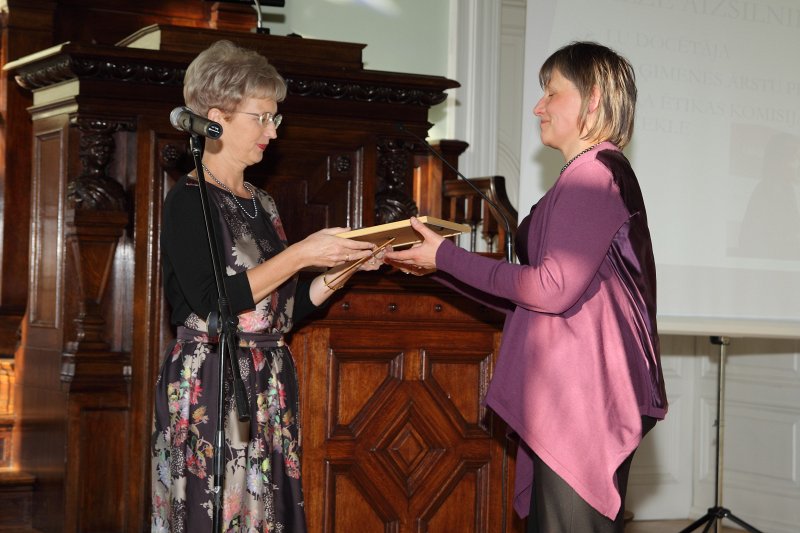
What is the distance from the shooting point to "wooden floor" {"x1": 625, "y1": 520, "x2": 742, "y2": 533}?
16.6 feet

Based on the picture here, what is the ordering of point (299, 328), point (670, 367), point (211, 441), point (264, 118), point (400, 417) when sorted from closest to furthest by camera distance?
point (211, 441) < point (264, 118) < point (299, 328) < point (400, 417) < point (670, 367)

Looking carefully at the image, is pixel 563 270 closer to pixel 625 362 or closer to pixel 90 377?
pixel 625 362

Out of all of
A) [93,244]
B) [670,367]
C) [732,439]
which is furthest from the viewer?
[670,367]

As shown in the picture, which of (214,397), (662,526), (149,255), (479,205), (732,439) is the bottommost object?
(662,526)

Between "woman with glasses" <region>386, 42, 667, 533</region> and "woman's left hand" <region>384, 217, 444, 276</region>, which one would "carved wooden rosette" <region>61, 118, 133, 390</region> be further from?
"woman with glasses" <region>386, 42, 667, 533</region>

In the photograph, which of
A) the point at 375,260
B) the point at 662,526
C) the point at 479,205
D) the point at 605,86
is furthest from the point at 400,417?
the point at 662,526

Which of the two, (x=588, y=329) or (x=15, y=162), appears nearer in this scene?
(x=588, y=329)

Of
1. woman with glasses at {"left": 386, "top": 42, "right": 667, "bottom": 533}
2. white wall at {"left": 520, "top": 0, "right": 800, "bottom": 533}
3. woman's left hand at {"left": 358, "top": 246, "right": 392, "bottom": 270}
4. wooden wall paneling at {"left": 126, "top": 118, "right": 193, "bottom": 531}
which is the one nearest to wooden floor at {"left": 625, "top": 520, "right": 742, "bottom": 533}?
white wall at {"left": 520, "top": 0, "right": 800, "bottom": 533}

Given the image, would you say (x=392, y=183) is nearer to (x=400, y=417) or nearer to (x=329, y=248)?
(x=400, y=417)

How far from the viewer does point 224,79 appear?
260 cm

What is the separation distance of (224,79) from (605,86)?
94 centimetres

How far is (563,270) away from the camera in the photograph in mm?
2186

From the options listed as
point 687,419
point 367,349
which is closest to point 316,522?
point 367,349

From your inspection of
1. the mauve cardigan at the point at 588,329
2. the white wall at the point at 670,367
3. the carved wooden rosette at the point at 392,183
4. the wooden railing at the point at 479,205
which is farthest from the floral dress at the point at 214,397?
the white wall at the point at 670,367
